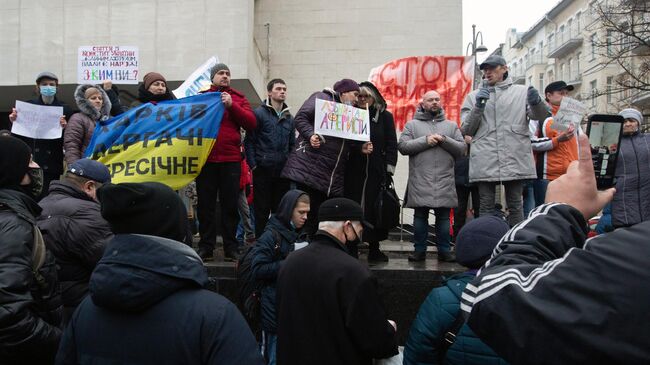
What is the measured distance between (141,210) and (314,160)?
13.3 ft

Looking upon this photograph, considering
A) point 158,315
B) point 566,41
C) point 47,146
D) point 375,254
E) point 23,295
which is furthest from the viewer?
point 566,41

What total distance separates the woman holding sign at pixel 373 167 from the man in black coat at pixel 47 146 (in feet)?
11.7

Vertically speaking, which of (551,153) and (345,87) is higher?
(345,87)

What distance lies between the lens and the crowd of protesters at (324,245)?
51.6 inches

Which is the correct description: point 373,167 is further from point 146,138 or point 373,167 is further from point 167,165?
point 146,138

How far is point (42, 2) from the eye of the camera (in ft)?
49.2

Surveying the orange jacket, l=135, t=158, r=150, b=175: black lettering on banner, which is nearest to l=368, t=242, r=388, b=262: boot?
the orange jacket

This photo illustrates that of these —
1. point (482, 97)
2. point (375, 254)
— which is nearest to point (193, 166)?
point (375, 254)

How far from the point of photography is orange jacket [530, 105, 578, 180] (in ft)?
23.3

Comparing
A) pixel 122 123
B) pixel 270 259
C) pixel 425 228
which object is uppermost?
pixel 122 123

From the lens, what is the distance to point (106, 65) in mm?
8766

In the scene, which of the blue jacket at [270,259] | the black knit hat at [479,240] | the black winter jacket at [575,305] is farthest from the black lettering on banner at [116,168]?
the black winter jacket at [575,305]

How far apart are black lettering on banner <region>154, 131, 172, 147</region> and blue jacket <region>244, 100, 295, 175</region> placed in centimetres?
85

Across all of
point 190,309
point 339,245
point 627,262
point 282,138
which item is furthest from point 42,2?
point 627,262
